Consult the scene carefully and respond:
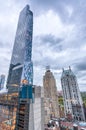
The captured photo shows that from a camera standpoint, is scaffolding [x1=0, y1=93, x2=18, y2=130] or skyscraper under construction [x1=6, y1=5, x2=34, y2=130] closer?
skyscraper under construction [x1=6, y1=5, x2=34, y2=130]

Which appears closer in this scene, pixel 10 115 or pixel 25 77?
pixel 10 115

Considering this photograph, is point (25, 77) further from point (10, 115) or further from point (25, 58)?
point (10, 115)

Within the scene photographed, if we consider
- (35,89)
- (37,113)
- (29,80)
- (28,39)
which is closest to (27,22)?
(28,39)

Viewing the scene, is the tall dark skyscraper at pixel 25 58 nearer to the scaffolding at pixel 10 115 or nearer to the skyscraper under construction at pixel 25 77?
the skyscraper under construction at pixel 25 77

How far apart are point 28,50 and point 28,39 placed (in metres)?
9.30

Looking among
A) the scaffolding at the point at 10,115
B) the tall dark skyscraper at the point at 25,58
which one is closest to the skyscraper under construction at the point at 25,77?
the tall dark skyscraper at the point at 25,58

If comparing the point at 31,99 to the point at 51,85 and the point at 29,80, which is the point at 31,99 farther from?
the point at 51,85

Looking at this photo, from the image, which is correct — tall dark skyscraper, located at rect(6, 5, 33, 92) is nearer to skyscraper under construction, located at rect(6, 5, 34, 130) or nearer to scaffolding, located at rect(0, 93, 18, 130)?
skyscraper under construction, located at rect(6, 5, 34, 130)

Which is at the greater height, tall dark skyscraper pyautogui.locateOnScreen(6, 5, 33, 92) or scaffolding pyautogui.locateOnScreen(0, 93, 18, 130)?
tall dark skyscraper pyautogui.locateOnScreen(6, 5, 33, 92)

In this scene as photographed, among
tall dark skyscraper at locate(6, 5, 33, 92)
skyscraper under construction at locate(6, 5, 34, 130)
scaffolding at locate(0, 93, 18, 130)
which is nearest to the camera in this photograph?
skyscraper under construction at locate(6, 5, 34, 130)


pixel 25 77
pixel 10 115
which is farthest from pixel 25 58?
pixel 10 115

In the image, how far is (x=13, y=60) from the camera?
95125 mm

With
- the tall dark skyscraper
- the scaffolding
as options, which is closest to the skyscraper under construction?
the tall dark skyscraper

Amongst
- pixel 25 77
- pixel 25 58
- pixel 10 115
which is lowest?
pixel 10 115
